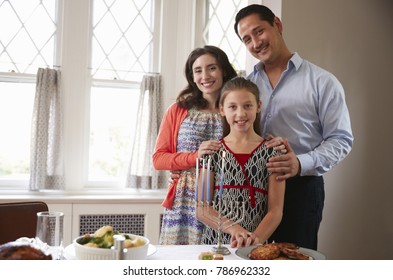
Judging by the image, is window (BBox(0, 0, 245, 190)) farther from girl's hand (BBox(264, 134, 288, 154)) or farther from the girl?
girl's hand (BBox(264, 134, 288, 154))

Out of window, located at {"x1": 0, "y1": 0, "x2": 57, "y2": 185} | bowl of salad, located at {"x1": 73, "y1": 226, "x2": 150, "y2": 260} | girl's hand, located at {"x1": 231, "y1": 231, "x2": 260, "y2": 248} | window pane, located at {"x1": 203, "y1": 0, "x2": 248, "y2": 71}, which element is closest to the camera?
bowl of salad, located at {"x1": 73, "y1": 226, "x2": 150, "y2": 260}

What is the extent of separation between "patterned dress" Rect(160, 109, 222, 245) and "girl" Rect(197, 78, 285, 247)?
0.28 metres

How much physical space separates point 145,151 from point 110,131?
0.40 meters

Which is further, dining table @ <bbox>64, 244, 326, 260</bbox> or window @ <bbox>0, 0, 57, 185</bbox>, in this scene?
window @ <bbox>0, 0, 57, 185</bbox>

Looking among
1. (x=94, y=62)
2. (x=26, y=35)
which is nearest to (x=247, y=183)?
(x=94, y=62)

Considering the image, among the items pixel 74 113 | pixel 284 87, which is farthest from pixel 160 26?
pixel 284 87

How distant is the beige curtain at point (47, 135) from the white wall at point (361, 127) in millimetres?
2091

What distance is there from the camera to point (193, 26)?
12.6ft

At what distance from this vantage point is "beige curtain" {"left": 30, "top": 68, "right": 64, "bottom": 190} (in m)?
3.39

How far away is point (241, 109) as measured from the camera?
1722 mm

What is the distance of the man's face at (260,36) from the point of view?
1.88 meters

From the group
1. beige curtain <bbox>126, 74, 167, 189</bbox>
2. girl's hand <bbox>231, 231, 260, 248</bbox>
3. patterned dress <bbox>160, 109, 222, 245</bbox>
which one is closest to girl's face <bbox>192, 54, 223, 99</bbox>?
patterned dress <bbox>160, 109, 222, 245</bbox>

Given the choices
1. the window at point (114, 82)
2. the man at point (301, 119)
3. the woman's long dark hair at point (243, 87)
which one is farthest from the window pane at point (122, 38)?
the woman's long dark hair at point (243, 87)

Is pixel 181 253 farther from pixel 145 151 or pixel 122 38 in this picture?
pixel 122 38
